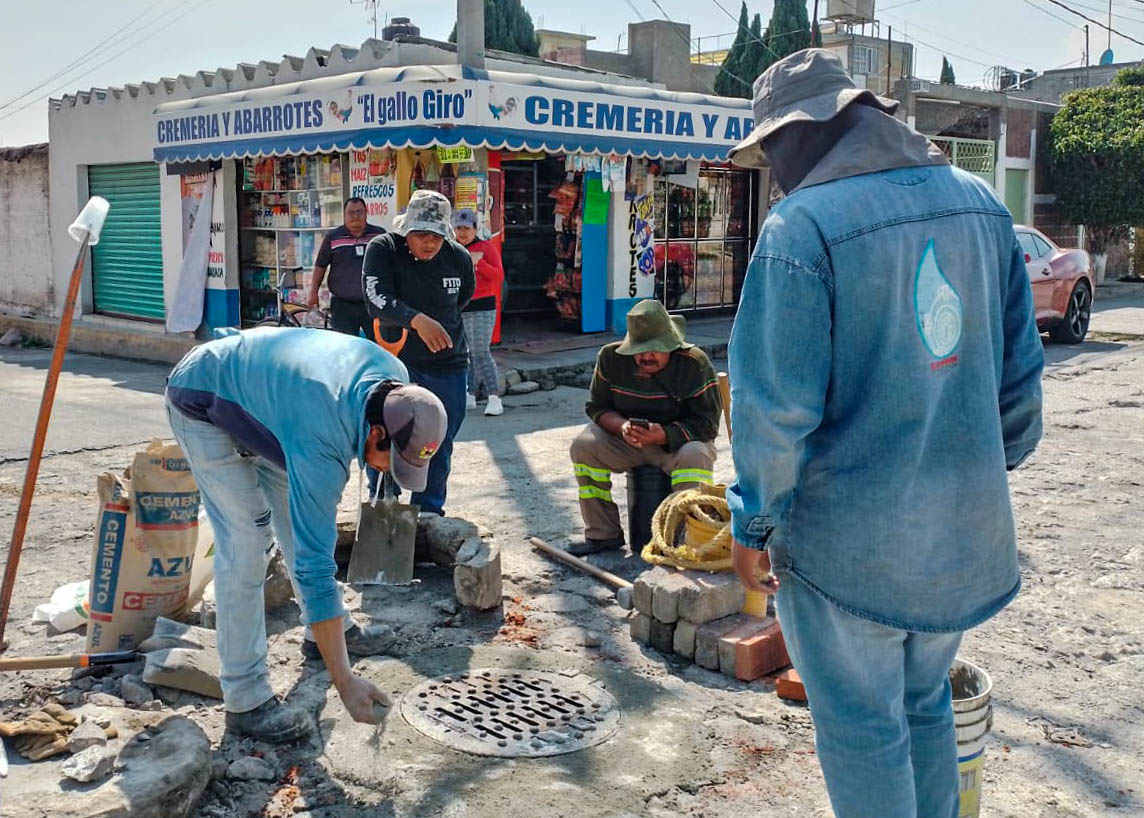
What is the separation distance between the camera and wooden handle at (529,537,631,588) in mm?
5219

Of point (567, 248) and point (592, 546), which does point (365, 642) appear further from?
point (567, 248)

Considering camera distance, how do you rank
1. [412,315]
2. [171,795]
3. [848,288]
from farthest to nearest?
[412,315] < [171,795] < [848,288]

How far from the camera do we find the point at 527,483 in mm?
7355

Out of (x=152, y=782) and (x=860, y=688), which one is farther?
(x=152, y=782)

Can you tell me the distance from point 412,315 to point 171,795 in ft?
10.7

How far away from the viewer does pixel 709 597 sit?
4.45m

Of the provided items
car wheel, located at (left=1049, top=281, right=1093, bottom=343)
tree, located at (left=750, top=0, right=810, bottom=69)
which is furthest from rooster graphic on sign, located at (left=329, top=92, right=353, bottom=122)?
tree, located at (left=750, top=0, right=810, bottom=69)

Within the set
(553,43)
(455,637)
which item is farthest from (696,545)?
(553,43)

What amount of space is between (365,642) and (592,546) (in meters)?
1.67

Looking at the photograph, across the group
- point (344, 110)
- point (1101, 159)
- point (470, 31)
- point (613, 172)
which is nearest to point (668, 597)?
point (470, 31)

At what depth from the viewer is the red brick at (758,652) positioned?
13.9ft

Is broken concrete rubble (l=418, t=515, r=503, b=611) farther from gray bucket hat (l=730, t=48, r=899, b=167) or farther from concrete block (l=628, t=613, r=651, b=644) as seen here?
gray bucket hat (l=730, t=48, r=899, b=167)

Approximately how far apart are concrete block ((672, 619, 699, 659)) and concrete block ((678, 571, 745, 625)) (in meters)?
0.03

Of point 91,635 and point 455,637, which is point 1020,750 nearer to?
point 455,637
